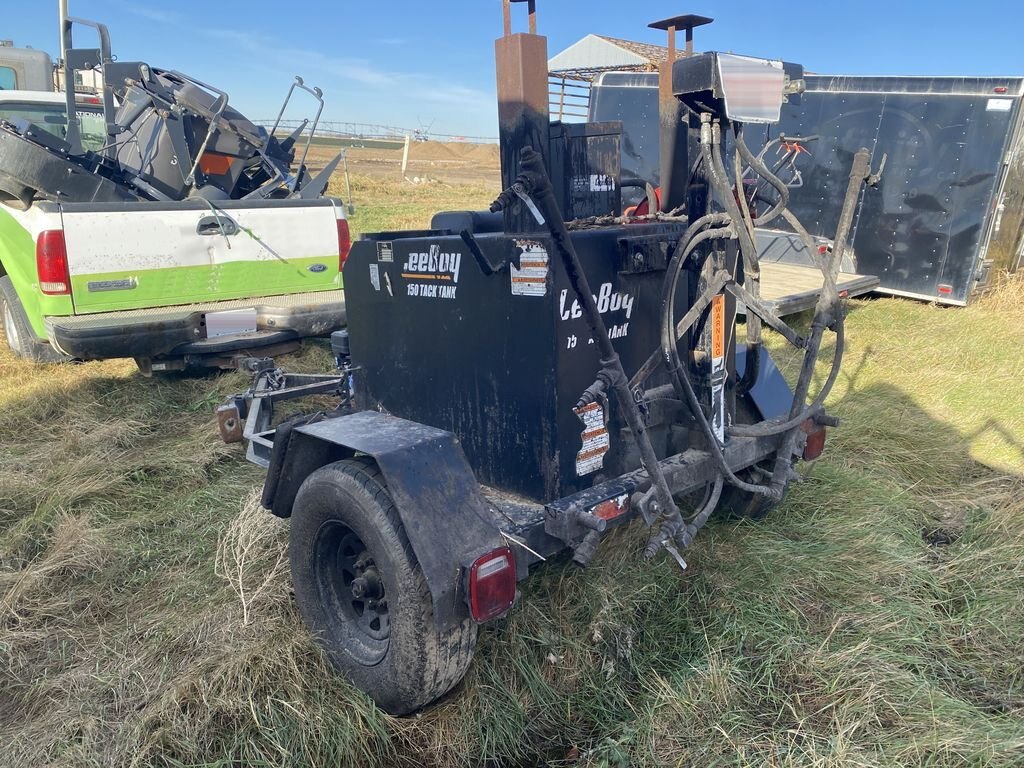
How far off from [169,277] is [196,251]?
28 centimetres

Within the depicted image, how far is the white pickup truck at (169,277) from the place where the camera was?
17.1ft

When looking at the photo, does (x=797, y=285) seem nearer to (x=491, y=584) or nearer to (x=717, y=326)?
(x=717, y=326)

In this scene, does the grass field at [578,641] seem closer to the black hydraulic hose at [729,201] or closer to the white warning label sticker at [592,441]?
the white warning label sticker at [592,441]

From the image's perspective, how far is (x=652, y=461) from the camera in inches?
97.6

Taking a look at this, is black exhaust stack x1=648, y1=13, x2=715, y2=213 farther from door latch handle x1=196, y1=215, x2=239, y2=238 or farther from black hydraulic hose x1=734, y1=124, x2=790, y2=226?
door latch handle x1=196, y1=215, x2=239, y2=238

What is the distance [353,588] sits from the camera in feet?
8.61

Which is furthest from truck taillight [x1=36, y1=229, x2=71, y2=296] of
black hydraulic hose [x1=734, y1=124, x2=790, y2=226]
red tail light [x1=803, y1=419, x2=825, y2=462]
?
red tail light [x1=803, y1=419, x2=825, y2=462]

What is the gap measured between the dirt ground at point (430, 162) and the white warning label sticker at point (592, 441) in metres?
24.1

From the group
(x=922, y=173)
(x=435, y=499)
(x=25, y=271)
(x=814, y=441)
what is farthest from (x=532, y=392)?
(x=922, y=173)

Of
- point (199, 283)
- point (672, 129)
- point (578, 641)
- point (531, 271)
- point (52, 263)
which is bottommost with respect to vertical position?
point (578, 641)

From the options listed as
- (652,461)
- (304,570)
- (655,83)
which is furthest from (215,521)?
(655,83)

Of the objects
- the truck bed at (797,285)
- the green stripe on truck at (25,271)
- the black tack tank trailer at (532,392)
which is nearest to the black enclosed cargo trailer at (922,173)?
the truck bed at (797,285)

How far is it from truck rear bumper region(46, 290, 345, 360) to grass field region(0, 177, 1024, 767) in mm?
945

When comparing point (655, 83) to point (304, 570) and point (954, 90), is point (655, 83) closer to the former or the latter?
point (954, 90)
